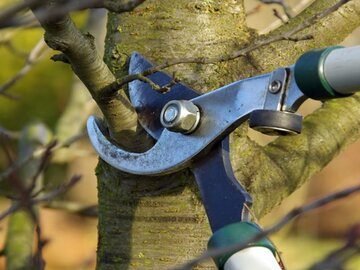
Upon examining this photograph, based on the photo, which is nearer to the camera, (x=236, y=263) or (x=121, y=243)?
(x=236, y=263)

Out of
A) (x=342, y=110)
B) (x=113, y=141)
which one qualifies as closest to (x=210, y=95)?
(x=113, y=141)

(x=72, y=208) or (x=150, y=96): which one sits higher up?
(x=150, y=96)

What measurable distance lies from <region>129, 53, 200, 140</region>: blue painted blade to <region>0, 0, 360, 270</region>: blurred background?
3.12 ft

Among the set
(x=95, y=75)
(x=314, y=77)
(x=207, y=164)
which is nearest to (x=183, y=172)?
(x=207, y=164)

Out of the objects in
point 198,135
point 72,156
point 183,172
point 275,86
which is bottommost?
point 72,156

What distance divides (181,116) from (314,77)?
0.89 ft

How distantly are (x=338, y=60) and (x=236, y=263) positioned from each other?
0.30m

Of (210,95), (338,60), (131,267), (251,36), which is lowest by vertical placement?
(131,267)

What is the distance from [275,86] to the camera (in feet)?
3.83

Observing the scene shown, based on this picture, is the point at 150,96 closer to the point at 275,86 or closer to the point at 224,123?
the point at 224,123

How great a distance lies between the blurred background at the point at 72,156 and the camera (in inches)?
119

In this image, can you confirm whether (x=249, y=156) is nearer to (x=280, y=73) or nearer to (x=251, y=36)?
(x=251, y=36)

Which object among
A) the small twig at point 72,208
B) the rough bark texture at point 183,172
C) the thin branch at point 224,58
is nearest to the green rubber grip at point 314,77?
the thin branch at point 224,58

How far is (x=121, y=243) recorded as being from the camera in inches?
58.2
